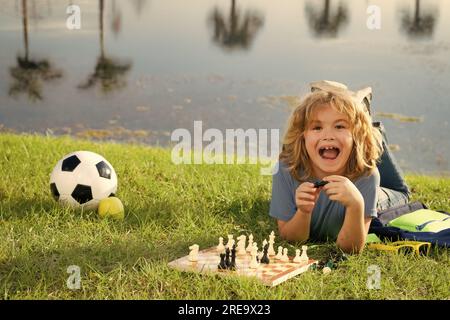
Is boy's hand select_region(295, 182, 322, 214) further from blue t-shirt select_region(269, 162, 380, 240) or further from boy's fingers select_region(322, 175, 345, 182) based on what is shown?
blue t-shirt select_region(269, 162, 380, 240)

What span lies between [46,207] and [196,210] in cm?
102

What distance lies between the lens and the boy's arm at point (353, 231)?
3871mm

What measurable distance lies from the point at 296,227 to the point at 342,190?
49 centimetres

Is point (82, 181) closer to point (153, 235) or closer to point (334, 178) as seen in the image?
point (153, 235)

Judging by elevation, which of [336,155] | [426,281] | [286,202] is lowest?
[426,281]

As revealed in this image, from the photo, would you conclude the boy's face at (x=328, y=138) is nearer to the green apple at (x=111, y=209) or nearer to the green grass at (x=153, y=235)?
the green grass at (x=153, y=235)

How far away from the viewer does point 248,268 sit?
366 centimetres

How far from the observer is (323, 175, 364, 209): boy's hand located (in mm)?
3752

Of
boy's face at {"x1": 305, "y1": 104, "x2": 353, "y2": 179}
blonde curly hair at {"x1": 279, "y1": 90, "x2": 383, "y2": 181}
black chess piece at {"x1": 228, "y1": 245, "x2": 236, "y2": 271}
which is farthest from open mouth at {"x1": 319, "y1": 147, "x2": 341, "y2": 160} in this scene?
black chess piece at {"x1": 228, "y1": 245, "x2": 236, "y2": 271}

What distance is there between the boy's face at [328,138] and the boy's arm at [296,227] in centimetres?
30

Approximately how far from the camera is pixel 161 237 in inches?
175

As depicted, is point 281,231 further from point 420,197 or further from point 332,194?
point 420,197

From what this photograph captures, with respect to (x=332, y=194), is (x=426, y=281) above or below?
below

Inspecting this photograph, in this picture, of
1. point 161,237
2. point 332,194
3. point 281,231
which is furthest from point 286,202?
point 161,237
